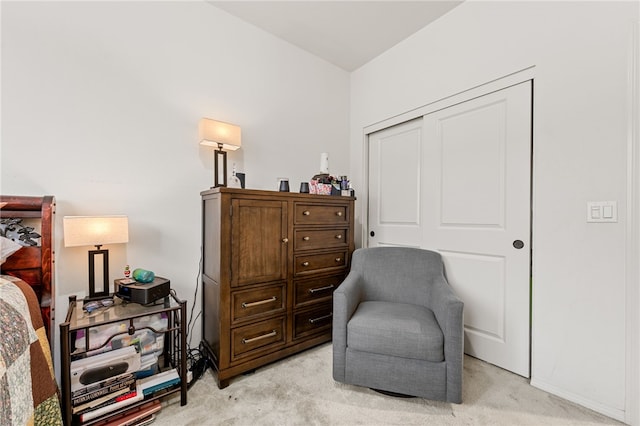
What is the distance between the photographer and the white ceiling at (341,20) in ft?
7.03

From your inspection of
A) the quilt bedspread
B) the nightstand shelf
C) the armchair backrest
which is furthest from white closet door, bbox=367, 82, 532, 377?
the quilt bedspread

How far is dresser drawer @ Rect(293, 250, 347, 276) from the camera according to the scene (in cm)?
205

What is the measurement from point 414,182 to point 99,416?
2601 millimetres

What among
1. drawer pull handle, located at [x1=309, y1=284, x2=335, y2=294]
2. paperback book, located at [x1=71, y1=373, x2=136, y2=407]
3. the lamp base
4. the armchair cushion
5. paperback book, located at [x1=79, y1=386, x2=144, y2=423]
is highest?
the lamp base

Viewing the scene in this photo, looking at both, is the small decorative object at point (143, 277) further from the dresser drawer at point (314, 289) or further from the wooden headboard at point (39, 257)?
the dresser drawer at point (314, 289)

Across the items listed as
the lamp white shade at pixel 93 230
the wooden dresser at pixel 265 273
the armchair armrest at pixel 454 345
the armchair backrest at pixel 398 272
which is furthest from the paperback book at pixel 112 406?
the armchair armrest at pixel 454 345

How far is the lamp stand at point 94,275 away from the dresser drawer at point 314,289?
3.85 feet

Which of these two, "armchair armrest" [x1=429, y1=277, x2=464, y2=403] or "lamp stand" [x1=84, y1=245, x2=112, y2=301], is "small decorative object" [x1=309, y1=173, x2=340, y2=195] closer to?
"armchair armrest" [x1=429, y1=277, x2=464, y2=403]

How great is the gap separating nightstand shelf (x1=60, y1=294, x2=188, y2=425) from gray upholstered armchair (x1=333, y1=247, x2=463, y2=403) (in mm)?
931

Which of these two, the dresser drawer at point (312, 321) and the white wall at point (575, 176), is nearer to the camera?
the white wall at point (575, 176)

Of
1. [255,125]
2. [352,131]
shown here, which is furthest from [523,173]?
[255,125]

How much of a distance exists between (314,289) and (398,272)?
665mm

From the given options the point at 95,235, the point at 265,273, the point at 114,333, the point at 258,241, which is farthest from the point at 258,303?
the point at 95,235

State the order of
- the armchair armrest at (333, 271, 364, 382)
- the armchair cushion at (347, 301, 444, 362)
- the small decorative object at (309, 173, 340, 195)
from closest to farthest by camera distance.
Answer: the armchair cushion at (347, 301, 444, 362) → the armchair armrest at (333, 271, 364, 382) → the small decorative object at (309, 173, 340, 195)
